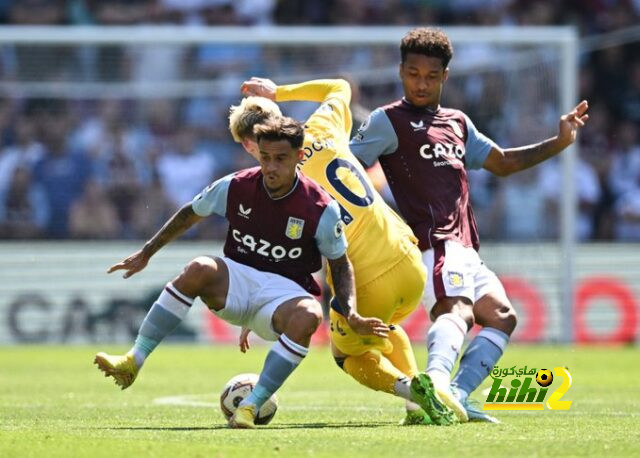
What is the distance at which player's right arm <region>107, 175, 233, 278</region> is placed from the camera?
7.62 m

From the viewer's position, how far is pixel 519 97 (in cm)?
1853

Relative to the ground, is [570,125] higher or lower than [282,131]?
lower

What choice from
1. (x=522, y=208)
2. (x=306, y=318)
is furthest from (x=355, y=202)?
(x=522, y=208)

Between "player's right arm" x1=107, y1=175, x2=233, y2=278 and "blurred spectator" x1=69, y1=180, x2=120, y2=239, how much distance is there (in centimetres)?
1083

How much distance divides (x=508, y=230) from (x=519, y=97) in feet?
6.31

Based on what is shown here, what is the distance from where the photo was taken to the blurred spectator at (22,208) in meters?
18.4

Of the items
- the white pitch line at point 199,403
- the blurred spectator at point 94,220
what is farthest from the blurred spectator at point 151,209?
the white pitch line at point 199,403

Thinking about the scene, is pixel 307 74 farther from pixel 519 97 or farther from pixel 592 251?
pixel 592 251

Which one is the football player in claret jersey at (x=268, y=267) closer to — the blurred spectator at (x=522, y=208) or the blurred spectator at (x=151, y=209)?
the blurred spectator at (x=151, y=209)

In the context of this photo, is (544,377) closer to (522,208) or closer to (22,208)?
(522,208)

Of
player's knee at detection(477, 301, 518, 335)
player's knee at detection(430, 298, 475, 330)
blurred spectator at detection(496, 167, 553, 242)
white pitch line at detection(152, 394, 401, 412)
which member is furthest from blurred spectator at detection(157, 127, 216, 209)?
player's knee at detection(430, 298, 475, 330)

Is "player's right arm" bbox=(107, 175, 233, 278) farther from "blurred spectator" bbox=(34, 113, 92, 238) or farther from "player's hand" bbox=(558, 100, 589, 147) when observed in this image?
"blurred spectator" bbox=(34, 113, 92, 238)

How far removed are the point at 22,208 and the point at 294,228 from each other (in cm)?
1176

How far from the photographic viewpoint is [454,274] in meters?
7.81
